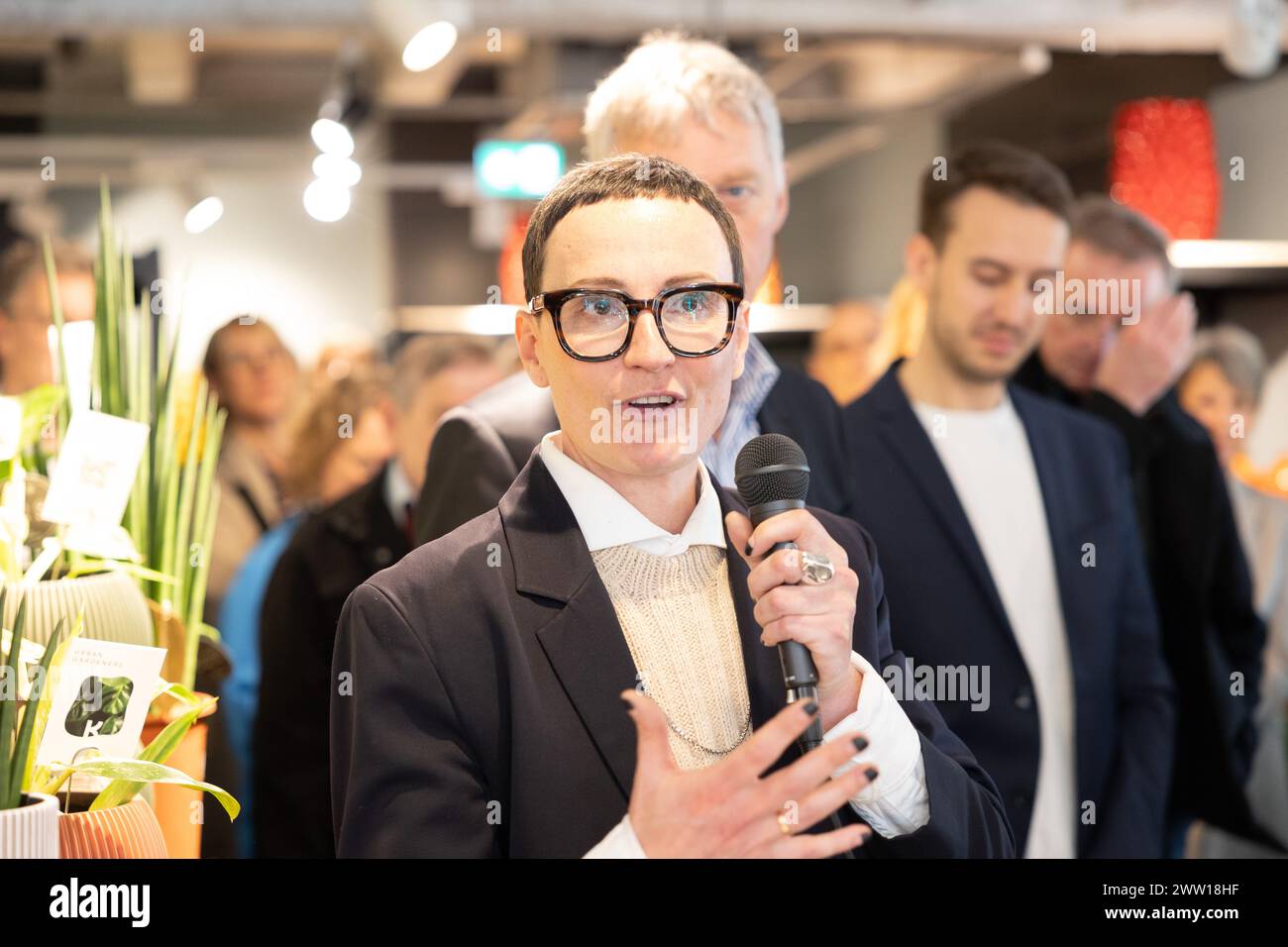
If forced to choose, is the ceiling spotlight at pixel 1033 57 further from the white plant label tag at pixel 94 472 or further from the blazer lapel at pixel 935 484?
the white plant label tag at pixel 94 472

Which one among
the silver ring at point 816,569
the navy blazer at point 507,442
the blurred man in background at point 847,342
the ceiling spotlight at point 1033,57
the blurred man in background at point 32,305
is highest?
the ceiling spotlight at point 1033,57

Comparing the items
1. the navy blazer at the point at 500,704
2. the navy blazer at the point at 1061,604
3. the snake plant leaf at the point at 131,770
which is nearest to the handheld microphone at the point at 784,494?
the navy blazer at the point at 500,704

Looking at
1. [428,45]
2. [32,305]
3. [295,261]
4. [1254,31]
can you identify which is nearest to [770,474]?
[32,305]

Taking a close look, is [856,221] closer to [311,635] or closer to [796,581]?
[311,635]

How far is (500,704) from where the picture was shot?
1.37m

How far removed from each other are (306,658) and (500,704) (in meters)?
0.78

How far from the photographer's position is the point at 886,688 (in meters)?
1.37

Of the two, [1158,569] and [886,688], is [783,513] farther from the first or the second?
[1158,569]

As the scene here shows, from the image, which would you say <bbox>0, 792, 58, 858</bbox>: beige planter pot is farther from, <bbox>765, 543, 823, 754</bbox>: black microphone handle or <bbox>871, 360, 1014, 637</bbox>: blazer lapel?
→ <bbox>871, 360, 1014, 637</bbox>: blazer lapel

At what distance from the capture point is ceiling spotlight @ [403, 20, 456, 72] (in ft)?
13.4

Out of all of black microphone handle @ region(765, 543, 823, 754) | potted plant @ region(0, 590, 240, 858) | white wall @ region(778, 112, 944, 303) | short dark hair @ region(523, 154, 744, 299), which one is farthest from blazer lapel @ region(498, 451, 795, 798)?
white wall @ region(778, 112, 944, 303)

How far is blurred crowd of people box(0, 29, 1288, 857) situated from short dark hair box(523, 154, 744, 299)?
0.61 ft

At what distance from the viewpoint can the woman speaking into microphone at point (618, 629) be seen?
1308mm

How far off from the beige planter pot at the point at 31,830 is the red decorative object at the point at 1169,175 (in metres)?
3.30
